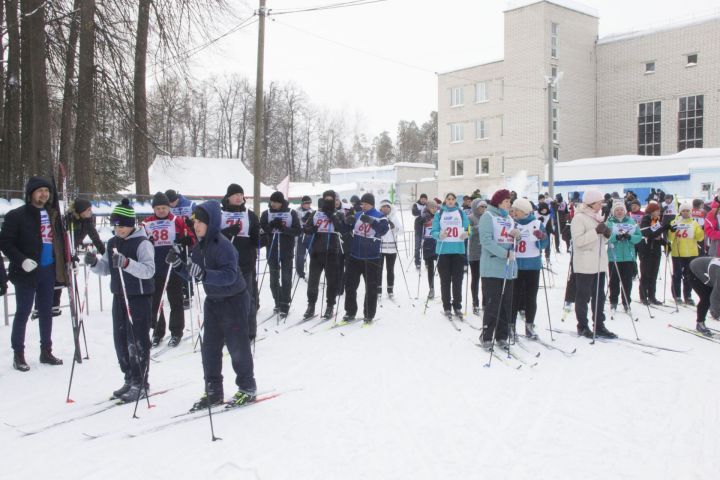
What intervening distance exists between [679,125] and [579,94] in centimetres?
692

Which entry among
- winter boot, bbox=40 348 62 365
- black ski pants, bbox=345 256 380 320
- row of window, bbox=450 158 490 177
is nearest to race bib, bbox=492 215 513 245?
black ski pants, bbox=345 256 380 320

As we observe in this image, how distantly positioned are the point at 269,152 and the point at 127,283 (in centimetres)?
5189

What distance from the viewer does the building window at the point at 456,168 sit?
1736 inches

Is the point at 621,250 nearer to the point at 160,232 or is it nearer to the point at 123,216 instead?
the point at 160,232

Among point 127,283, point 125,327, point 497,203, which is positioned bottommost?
point 125,327

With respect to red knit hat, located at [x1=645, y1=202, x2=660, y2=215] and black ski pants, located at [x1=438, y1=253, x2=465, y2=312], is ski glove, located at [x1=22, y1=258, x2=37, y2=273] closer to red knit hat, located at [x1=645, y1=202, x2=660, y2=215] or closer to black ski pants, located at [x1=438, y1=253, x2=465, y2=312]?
black ski pants, located at [x1=438, y1=253, x2=465, y2=312]

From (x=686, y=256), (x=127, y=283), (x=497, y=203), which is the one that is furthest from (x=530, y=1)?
(x=127, y=283)

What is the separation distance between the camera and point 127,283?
5.10m

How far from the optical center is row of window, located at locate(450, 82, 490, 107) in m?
41.6

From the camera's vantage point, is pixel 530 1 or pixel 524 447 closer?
pixel 524 447

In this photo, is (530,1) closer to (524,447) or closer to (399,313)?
(399,313)

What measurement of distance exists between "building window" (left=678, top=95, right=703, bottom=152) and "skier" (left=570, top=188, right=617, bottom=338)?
35.3 meters

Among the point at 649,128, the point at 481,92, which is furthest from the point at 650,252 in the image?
the point at 481,92

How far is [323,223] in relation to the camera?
Answer: 28.9 feet
